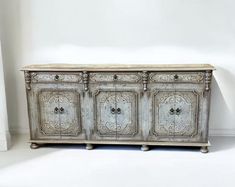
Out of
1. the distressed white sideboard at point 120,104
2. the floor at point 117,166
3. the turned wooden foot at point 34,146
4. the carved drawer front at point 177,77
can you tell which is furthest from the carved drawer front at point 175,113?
the turned wooden foot at point 34,146

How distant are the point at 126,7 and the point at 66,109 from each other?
1342 mm

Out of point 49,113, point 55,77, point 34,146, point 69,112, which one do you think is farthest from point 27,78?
point 34,146

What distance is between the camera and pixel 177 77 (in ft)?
10.5

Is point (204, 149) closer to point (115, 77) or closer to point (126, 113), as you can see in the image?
point (126, 113)

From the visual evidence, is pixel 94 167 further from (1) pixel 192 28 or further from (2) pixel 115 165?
(1) pixel 192 28

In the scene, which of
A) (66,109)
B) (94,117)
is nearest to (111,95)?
(94,117)

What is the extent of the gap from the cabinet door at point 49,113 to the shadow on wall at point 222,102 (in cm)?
182

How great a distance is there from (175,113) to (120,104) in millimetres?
582

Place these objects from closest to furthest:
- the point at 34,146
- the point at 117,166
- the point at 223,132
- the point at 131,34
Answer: the point at 117,166 → the point at 34,146 → the point at 131,34 → the point at 223,132

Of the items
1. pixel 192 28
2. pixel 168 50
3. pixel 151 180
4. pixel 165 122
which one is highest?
pixel 192 28

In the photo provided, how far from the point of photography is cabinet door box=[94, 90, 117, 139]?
3326 mm

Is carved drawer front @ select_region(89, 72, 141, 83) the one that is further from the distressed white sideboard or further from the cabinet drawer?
the cabinet drawer

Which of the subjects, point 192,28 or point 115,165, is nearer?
point 115,165

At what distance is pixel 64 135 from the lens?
347 cm
